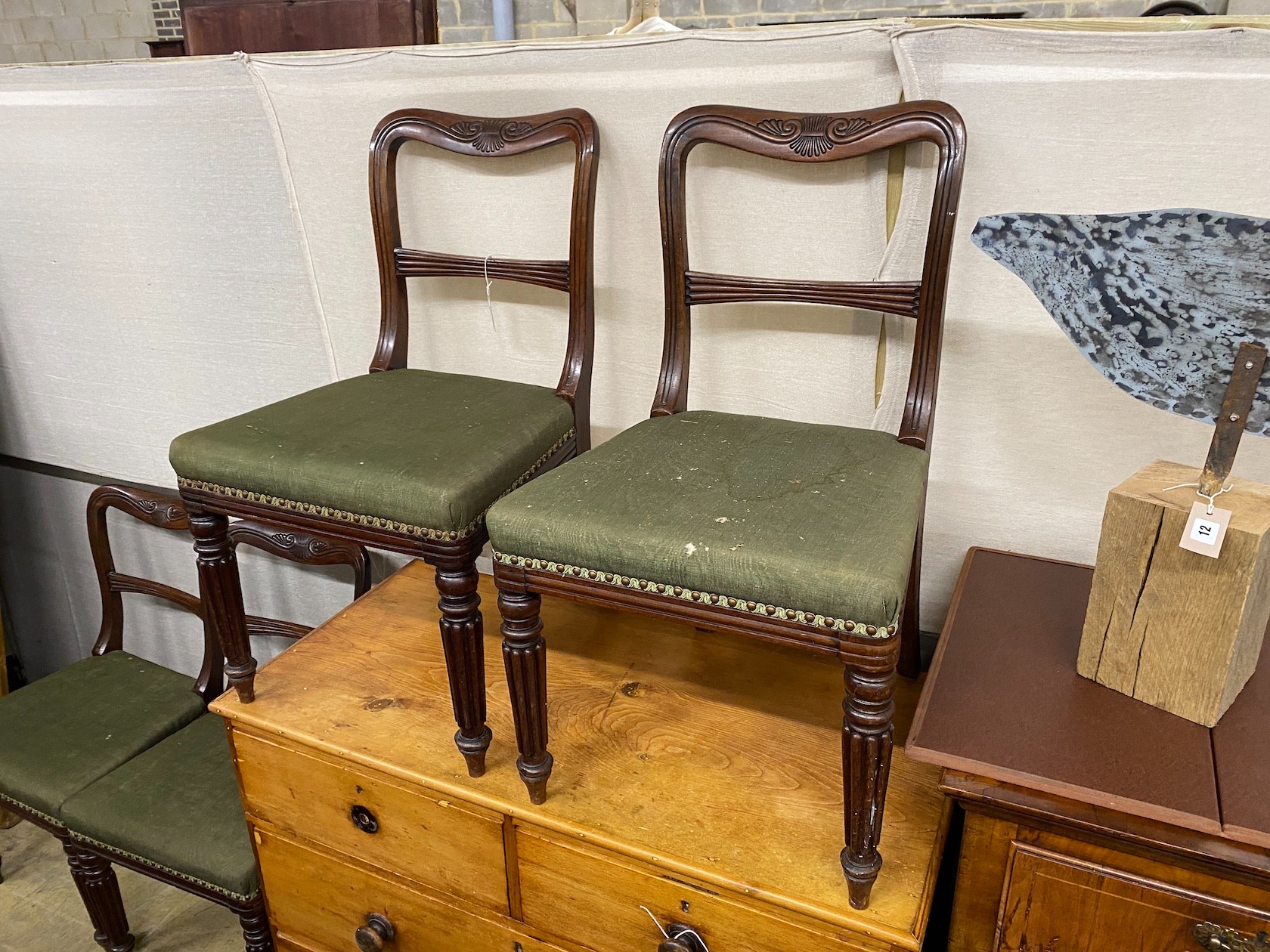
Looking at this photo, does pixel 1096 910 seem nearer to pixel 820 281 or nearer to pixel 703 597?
pixel 703 597

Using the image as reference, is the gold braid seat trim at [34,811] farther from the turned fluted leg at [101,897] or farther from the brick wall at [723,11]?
the brick wall at [723,11]

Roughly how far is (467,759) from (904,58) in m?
1.02

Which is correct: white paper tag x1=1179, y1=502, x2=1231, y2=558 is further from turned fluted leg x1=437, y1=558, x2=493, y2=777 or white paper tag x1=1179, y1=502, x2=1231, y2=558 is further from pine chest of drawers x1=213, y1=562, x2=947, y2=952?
turned fluted leg x1=437, y1=558, x2=493, y2=777

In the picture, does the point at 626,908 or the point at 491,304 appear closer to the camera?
the point at 626,908

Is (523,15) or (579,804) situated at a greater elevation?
(523,15)

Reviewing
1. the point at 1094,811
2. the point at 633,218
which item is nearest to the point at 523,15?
the point at 633,218

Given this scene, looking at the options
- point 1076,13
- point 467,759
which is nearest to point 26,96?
point 467,759

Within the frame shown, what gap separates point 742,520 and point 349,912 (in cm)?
90

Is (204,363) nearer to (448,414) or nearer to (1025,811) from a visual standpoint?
(448,414)

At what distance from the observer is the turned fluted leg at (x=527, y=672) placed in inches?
38.9

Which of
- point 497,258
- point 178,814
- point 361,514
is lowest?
point 178,814

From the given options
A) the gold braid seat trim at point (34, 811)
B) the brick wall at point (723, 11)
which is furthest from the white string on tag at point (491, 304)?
the brick wall at point (723, 11)

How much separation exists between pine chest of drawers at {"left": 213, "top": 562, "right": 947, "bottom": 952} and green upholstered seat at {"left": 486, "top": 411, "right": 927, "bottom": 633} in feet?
1.04

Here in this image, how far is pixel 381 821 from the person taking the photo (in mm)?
1203
